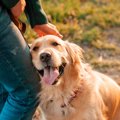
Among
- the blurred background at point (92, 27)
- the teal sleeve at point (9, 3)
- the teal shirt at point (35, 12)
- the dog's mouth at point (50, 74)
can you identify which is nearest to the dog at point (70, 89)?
the dog's mouth at point (50, 74)

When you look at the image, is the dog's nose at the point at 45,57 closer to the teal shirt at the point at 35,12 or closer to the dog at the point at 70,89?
the dog at the point at 70,89

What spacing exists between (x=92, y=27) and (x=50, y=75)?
368cm

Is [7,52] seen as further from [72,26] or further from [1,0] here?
[72,26]

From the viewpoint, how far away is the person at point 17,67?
3596mm

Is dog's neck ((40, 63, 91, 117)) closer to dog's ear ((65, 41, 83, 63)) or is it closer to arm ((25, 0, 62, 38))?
dog's ear ((65, 41, 83, 63))

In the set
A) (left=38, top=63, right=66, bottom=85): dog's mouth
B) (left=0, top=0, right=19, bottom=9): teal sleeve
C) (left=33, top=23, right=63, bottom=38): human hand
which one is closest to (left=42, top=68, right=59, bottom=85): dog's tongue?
(left=38, top=63, right=66, bottom=85): dog's mouth

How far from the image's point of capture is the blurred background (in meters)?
6.27

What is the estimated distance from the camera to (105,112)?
14.1 feet

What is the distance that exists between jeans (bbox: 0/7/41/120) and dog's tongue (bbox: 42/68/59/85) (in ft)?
0.19

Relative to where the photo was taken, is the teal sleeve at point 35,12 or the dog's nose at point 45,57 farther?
the teal sleeve at point 35,12

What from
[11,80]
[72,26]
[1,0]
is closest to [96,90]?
→ [11,80]

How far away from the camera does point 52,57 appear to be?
3.81 meters

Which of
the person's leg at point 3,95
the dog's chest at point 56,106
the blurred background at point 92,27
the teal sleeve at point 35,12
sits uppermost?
the teal sleeve at point 35,12

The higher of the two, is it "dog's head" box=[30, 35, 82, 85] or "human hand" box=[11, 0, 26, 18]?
"human hand" box=[11, 0, 26, 18]
